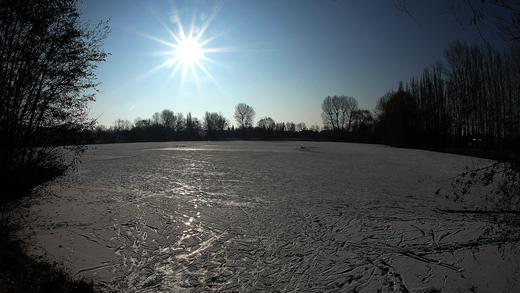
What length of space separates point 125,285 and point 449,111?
52.0 meters

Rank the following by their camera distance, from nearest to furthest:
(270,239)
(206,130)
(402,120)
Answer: (270,239) < (402,120) < (206,130)

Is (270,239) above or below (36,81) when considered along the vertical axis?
below

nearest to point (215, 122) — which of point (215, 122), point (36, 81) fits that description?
point (215, 122)

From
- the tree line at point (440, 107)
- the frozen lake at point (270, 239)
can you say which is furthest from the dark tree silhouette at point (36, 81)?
the tree line at point (440, 107)

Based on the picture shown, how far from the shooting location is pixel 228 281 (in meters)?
4.95

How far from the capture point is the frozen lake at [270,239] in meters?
4.99

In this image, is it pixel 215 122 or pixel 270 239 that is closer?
pixel 270 239

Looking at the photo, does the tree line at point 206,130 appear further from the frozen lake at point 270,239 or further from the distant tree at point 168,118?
the frozen lake at point 270,239

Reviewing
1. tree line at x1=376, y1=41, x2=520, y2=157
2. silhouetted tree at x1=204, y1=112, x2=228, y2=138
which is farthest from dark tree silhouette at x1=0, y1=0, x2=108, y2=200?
silhouetted tree at x1=204, y1=112, x2=228, y2=138

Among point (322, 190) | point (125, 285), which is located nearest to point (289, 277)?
point (125, 285)

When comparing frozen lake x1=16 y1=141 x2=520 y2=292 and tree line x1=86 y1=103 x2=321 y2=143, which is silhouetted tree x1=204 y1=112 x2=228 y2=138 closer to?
tree line x1=86 y1=103 x2=321 y2=143

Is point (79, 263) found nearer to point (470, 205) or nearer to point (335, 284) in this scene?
point (335, 284)

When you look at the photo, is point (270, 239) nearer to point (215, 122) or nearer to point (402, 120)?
point (402, 120)

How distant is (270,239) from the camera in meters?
6.69
